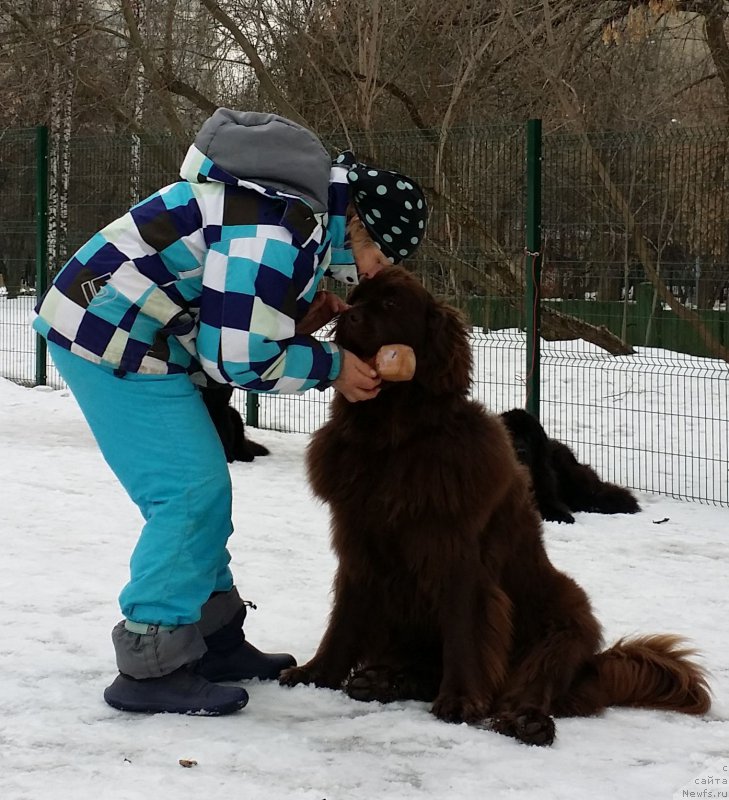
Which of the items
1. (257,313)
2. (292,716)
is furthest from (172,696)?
(257,313)

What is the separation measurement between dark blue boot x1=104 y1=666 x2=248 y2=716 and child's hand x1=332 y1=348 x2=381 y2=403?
99cm

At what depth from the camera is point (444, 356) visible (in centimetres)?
320

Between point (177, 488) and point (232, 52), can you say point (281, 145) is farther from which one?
point (232, 52)

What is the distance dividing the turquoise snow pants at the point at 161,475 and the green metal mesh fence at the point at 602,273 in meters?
3.70

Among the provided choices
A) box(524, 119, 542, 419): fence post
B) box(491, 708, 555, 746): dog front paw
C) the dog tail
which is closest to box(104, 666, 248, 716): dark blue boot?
box(491, 708, 555, 746): dog front paw

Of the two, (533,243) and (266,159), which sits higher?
(533,243)

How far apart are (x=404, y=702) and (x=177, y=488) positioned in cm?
102

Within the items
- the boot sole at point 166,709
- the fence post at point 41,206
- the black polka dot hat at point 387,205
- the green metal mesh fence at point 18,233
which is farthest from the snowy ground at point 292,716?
the green metal mesh fence at point 18,233

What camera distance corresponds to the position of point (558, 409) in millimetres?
8820

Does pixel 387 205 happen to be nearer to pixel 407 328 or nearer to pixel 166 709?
pixel 407 328

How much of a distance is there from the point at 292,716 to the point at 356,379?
1.06 meters

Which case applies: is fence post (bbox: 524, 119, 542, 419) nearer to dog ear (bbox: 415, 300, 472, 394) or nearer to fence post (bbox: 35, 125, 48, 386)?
dog ear (bbox: 415, 300, 472, 394)

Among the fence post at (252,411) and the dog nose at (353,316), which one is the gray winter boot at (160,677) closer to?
the dog nose at (353,316)

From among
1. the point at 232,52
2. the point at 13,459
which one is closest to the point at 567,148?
the point at 13,459
